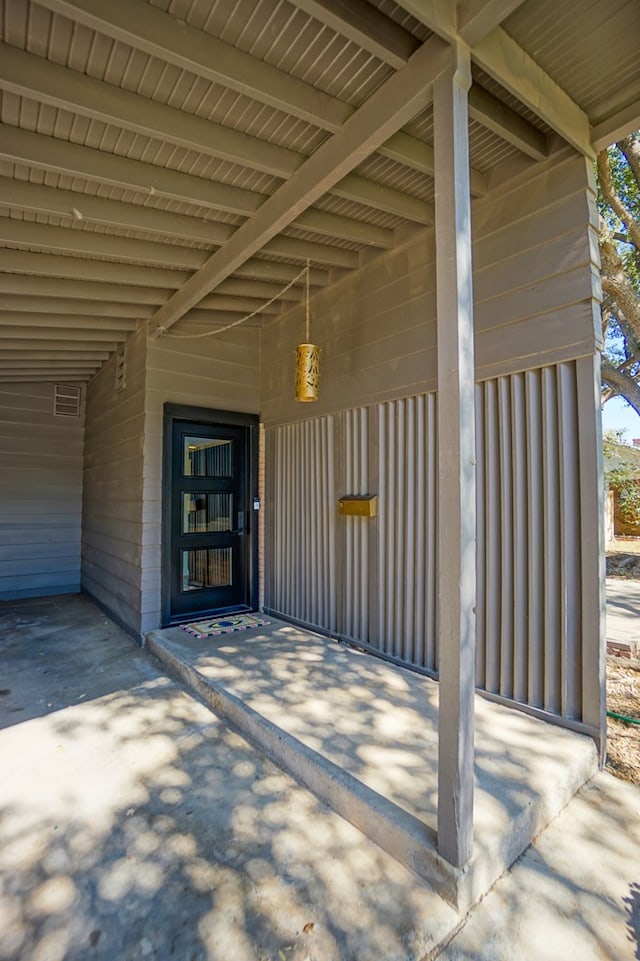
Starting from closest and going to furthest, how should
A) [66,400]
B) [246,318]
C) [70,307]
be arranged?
[70,307] < [246,318] < [66,400]

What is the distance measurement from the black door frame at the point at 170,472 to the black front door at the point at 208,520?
0.01 meters

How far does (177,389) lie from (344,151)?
108 inches

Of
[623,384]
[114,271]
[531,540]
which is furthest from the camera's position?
[623,384]

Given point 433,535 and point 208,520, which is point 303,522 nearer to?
point 208,520

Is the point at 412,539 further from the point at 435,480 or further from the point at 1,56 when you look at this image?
the point at 1,56

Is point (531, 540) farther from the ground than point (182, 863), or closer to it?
farther from the ground

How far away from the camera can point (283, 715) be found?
8.30 ft

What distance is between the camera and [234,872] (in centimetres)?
170

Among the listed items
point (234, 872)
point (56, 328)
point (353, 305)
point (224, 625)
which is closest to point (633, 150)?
point (353, 305)

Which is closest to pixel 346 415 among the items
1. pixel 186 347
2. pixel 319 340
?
pixel 319 340

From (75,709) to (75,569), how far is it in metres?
4.19

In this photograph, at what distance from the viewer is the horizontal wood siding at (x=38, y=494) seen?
6.15 meters

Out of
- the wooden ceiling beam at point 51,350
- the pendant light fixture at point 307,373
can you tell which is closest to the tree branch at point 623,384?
the pendant light fixture at point 307,373

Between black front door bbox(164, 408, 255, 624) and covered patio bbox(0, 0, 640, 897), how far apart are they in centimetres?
2
